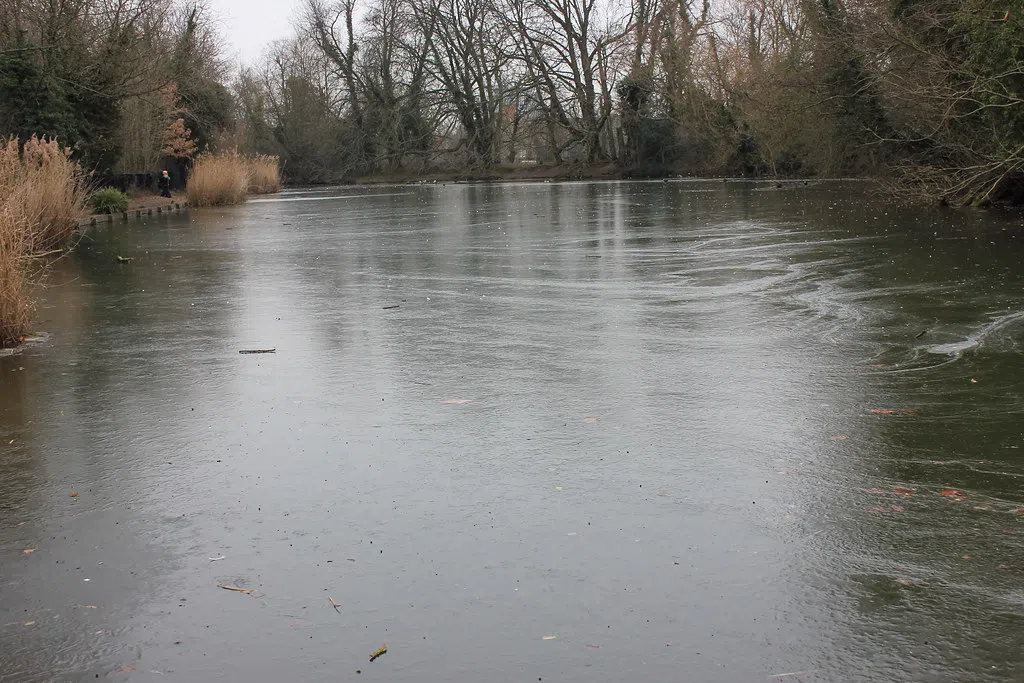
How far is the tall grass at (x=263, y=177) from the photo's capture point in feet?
181

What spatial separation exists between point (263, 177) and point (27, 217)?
148ft

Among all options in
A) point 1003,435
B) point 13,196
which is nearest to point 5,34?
point 13,196

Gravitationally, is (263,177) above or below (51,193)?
above

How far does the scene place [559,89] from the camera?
69562 millimetres

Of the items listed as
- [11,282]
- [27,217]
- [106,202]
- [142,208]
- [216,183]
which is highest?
[216,183]

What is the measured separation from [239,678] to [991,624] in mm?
2667

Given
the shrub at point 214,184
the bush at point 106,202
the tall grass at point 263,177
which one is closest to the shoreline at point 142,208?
the bush at point 106,202

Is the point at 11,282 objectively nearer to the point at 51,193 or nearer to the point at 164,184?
the point at 51,193

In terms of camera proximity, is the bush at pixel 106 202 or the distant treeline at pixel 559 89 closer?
the distant treeline at pixel 559 89

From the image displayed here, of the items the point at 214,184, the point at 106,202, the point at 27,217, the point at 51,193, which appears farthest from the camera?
the point at 214,184

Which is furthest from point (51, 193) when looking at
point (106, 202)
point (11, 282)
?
point (106, 202)

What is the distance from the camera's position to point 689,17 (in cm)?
6006

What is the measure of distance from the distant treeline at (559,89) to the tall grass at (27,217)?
11.5 m

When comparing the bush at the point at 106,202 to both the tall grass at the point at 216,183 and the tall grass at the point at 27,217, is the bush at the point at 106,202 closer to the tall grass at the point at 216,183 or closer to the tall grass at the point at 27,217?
the tall grass at the point at 216,183
